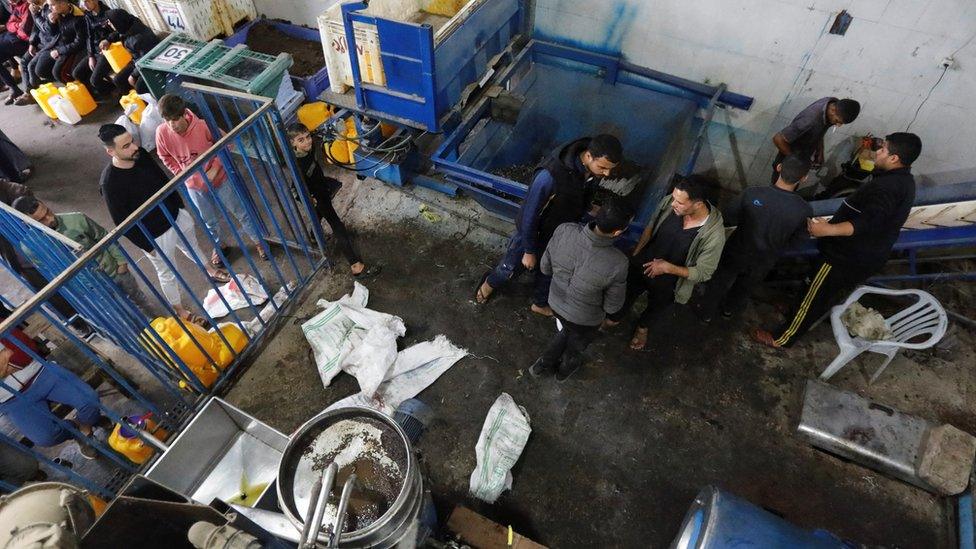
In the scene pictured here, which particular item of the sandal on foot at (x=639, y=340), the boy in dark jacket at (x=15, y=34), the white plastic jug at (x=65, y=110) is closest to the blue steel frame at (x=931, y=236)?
the sandal on foot at (x=639, y=340)

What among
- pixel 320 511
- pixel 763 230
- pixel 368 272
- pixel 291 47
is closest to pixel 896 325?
pixel 763 230

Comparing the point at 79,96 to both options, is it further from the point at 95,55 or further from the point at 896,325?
the point at 896,325

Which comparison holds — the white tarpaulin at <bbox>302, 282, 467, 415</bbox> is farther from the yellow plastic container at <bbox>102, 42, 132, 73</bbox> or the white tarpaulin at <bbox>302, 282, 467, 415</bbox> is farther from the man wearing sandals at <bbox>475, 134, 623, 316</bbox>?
the yellow plastic container at <bbox>102, 42, 132, 73</bbox>

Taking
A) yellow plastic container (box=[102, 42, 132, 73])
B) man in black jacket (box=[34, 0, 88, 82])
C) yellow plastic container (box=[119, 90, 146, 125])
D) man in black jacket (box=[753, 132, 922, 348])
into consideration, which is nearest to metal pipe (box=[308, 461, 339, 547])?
man in black jacket (box=[753, 132, 922, 348])

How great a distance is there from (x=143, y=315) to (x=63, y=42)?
6.61m

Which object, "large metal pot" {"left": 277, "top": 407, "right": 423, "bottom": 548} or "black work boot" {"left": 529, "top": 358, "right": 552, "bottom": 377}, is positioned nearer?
"large metal pot" {"left": 277, "top": 407, "right": 423, "bottom": 548}

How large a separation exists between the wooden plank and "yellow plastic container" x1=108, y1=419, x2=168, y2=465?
2.32 meters

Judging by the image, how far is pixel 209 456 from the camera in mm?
2994

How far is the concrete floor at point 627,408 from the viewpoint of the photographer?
351cm

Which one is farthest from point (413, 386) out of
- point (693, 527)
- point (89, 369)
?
point (89, 369)

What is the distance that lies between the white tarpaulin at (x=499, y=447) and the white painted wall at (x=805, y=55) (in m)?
4.27

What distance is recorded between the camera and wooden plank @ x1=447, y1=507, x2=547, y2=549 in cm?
291

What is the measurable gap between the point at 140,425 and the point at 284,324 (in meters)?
Answer: 1.39

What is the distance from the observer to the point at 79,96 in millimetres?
7094
